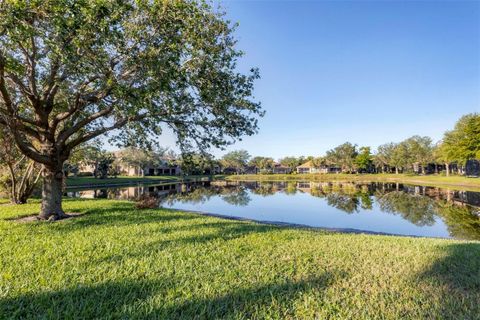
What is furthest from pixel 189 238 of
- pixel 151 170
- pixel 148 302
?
pixel 151 170

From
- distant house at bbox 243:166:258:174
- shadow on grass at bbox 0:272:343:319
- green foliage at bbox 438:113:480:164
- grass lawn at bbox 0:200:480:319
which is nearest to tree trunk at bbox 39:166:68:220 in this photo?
grass lawn at bbox 0:200:480:319

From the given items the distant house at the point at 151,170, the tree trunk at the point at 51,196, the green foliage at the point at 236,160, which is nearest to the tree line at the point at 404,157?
the green foliage at the point at 236,160

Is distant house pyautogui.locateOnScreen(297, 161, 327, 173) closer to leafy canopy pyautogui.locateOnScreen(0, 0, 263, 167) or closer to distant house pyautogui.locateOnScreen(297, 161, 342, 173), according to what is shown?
distant house pyautogui.locateOnScreen(297, 161, 342, 173)

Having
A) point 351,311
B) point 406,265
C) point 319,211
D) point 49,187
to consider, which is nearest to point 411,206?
point 319,211

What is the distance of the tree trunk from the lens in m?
8.51

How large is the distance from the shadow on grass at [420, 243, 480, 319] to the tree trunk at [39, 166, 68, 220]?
9.72 meters

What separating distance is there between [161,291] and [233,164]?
84792mm

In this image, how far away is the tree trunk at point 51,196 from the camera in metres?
8.51

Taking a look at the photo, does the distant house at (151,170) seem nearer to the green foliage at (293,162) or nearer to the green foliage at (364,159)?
the green foliage at (293,162)

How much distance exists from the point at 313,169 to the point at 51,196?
280 ft

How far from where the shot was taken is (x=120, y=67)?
8.06 m

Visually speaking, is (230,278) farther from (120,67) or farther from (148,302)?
(120,67)

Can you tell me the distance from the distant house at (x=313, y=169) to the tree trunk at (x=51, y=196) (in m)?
83.4

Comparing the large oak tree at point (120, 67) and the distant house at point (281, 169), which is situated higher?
the large oak tree at point (120, 67)
